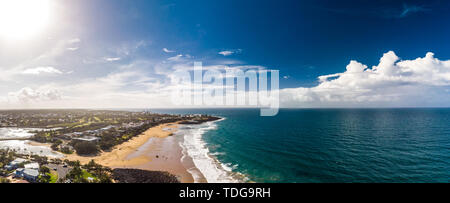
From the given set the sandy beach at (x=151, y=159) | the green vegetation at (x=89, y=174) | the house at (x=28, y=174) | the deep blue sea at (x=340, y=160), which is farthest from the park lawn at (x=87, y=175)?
the deep blue sea at (x=340, y=160)

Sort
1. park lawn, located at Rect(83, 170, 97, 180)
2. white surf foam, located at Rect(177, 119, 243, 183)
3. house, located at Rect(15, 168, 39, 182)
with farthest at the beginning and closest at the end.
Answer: white surf foam, located at Rect(177, 119, 243, 183)
park lawn, located at Rect(83, 170, 97, 180)
house, located at Rect(15, 168, 39, 182)

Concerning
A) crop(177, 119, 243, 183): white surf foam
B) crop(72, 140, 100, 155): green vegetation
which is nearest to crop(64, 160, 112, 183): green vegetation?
crop(72, 140, 100, 155): green vegetation

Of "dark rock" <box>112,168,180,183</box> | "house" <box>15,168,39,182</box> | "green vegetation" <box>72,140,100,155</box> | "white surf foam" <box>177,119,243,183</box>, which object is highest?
"house" <box>15,168,39,182</box>

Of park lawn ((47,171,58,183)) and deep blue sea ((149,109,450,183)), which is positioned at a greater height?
park lawn ((47,171,58,183))

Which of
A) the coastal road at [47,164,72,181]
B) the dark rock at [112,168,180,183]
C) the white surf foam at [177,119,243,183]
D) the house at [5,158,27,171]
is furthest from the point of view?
the white surf foam at [177,119,243,183]

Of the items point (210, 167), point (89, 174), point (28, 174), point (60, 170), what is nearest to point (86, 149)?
point (60, 170)

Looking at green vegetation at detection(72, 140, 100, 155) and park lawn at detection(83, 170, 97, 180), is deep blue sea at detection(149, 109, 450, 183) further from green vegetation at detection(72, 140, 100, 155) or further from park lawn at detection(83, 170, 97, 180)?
green vegetation at detection(72, 140, 100, 155)

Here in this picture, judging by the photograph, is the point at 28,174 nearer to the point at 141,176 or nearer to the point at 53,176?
the point at 53,176

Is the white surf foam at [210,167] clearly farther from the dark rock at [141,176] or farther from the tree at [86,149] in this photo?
the tree at [86,149]
